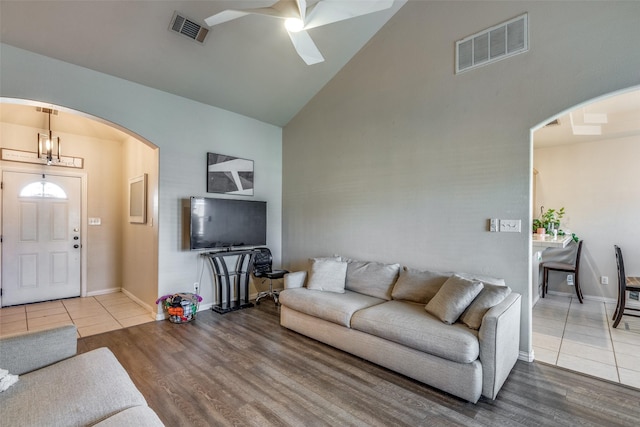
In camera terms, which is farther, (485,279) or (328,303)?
(328,303)

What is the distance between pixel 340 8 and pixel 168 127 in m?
2.84

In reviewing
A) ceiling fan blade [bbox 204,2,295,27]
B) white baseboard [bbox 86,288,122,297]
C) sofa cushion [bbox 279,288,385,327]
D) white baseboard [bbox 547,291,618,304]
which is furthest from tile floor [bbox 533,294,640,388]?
white baseboard [bbox 86,288,122,297]

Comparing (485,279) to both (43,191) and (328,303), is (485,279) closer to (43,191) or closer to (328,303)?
(328,303)

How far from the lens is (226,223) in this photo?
426 centimetres

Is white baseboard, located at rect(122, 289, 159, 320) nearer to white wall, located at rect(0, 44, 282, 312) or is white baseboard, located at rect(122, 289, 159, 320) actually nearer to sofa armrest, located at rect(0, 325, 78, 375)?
white wall, located at rect(0, 44, 282, 312)

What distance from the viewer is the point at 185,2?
2881 millimetres

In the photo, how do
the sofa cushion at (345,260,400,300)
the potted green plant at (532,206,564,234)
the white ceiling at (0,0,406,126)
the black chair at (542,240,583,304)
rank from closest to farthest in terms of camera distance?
the white ceiling at (0,0,406,126) < the sofa cushion at (345,260,400,300) < the black chair at (542,240,583,304) < the potted green plant at (532,206,564,234)

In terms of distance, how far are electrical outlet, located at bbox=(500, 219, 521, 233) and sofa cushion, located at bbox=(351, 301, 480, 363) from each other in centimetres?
112

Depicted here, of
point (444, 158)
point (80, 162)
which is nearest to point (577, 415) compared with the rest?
point (444, 158)

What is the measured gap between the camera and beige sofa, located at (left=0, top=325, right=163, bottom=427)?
122cm

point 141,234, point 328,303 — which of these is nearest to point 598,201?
point 328,303

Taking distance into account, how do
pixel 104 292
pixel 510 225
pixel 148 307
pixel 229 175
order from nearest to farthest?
pixel 510 225, pixel 148 307, pixel 229 175, pixel 104 292

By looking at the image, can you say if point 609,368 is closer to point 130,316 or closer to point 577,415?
point 577,415

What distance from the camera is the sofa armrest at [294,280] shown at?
3.70 meters
